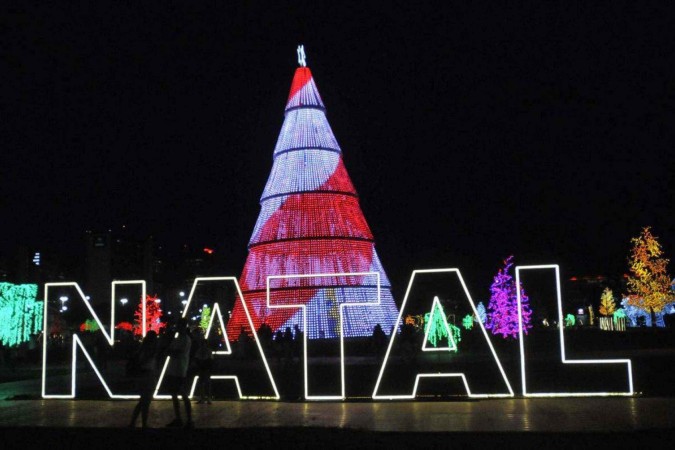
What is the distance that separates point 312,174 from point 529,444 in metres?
25.3

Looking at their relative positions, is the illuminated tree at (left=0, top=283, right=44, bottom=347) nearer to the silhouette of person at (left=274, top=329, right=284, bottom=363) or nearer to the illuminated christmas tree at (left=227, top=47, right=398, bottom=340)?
the illuminated christmas tree at (left=227, top=47, right=398, bottom=340)

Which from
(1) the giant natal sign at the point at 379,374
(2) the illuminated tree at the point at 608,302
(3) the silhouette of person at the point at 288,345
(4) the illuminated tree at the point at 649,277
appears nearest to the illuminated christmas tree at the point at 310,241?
(3) the silhouette of person at the point at 288,345

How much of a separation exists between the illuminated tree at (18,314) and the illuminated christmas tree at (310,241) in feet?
41.2

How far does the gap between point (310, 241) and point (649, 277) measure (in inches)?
1177

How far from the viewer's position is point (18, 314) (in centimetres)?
3825

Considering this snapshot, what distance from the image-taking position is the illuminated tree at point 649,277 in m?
49.6

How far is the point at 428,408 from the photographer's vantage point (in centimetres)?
1313

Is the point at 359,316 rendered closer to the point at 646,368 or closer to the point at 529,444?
the point at 646,368

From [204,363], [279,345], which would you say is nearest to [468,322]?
[279,345]

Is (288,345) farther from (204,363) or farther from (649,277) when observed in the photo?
(649,277)

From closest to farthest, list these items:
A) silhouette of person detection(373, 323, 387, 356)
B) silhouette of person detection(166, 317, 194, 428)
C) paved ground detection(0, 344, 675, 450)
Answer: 1. paved ground detection(0, 344, 675, 450)
2. silhouette of person detection(166, 317, 194, 428)
3. silhouette of person detection(373, 323, 387, 356)

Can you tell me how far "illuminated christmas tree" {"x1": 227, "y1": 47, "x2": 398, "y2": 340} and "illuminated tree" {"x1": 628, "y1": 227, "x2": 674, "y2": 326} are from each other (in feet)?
79.2

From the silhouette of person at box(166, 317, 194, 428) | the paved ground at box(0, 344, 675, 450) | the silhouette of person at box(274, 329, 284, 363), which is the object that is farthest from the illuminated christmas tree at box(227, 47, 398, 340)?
the silhouette of person at box(166, 317, 194, 428)

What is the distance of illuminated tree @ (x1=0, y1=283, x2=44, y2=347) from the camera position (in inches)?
1469
